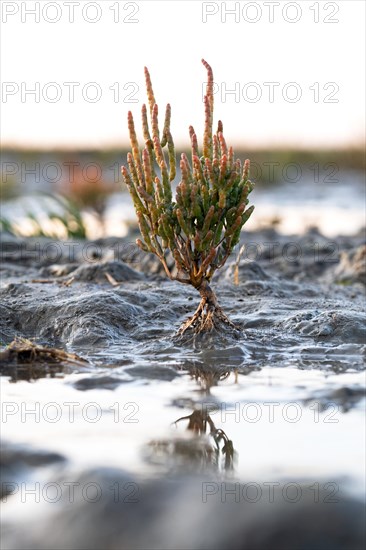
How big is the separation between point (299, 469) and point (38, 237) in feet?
26.0

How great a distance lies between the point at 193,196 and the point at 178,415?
1.40 m

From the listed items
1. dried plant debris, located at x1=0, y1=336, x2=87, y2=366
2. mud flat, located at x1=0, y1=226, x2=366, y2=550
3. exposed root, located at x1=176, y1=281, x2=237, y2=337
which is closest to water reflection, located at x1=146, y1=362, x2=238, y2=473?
mud flat, located at x1=0, y1=226, x2=366, y2=550

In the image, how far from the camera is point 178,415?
3387mm

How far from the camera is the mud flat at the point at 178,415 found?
251 centimetres

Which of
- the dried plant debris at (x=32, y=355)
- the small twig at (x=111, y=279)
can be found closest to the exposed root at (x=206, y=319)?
the dried plant debris at (x=32, y=355)

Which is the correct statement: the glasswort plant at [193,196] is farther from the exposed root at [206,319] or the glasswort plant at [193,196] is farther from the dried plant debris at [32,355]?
the dried plant debris at [32,355]

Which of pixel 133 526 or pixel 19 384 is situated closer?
pixel 133 526

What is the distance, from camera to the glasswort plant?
441cm

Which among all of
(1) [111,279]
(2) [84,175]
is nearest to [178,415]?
(1) [111,279]

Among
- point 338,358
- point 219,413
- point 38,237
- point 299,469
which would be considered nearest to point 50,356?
point 219,413

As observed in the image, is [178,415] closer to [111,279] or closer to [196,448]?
[196,448]

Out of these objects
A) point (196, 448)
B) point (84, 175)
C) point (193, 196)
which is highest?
point (84, 175)

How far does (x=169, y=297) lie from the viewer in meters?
5.70

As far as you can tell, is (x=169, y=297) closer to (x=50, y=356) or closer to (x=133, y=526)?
(x=50, y=356)
